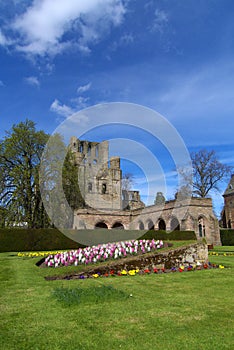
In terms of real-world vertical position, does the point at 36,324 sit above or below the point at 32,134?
below

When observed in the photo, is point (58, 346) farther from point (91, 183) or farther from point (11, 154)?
point (91, 183)

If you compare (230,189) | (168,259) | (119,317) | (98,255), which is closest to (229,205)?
(230,189)

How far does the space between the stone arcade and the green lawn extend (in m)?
24.3

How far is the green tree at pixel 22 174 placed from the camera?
77.6ft

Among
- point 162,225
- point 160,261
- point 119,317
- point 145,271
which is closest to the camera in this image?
point 119,317

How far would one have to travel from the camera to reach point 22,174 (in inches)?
971

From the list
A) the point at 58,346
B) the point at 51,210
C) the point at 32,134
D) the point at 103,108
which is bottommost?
the point at 58,346

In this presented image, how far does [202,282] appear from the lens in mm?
5992

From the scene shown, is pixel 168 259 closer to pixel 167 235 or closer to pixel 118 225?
pixel 167 235

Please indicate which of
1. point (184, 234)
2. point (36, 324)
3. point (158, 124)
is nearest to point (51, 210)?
point (184, 234)

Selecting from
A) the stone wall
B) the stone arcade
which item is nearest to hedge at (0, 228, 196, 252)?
the stone wall

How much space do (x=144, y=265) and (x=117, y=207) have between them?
36.3 meters

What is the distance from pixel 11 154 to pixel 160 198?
43541mm

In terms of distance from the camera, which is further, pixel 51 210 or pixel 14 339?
pixel 51 210
